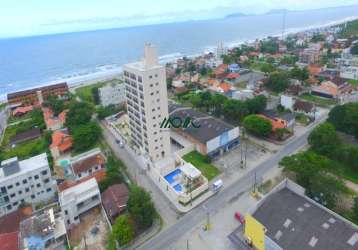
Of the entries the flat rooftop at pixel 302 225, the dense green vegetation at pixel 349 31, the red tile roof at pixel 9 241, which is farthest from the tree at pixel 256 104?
the dense green vegetation at pixel 349 31

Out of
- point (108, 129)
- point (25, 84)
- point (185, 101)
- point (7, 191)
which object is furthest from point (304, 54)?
point (25, 84)

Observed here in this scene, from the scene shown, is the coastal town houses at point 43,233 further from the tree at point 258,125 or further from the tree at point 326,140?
the tree at point 326,140

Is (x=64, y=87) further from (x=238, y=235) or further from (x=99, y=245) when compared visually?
(x=238, y=235)

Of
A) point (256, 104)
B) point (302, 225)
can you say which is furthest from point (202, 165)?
point (256, 104)

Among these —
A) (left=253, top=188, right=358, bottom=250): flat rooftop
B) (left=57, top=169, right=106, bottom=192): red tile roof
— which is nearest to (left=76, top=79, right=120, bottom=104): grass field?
(left=57, top=169, right=106, bottom=192): red tile roof

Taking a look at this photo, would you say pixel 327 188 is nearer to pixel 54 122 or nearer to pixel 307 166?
pixel 307 166

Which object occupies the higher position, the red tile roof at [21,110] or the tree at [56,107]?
the tree at [56,107]

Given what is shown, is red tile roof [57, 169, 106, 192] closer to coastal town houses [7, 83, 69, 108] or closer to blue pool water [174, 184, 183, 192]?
blue pool water [174, 184, 183, 192]
